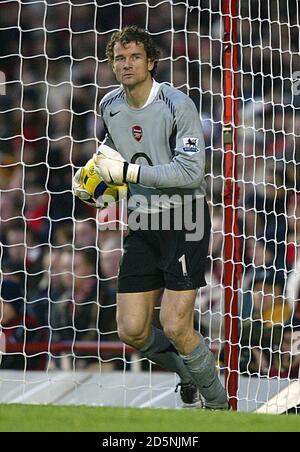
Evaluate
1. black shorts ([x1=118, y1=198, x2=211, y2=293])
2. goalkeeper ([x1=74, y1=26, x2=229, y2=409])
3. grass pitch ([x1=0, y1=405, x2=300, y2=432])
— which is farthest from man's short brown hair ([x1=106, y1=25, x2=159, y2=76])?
grass pitch ([x1=0, y1=405, x2=300, y2=432])

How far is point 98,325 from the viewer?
30.8 feet

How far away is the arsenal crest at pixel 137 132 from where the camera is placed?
657 cm

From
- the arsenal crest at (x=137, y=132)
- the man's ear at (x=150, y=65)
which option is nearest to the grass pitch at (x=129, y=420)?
the arsenal crest at (x=137, y=132)

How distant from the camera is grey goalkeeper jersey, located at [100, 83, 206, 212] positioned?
6352 mm

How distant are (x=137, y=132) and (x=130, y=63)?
363mm

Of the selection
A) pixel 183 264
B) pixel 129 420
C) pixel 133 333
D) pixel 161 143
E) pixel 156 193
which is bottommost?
pixel 129 420

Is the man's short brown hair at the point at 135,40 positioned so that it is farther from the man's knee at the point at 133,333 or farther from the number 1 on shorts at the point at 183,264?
the man's knee at the point at 133,333

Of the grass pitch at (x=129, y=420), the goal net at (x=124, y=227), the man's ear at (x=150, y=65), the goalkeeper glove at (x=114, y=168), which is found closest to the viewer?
the grass pitch at (x=129, y=420)

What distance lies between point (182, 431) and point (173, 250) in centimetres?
158

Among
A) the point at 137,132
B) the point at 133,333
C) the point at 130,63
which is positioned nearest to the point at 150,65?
the point at 130,63

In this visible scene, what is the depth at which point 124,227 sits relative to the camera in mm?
9617

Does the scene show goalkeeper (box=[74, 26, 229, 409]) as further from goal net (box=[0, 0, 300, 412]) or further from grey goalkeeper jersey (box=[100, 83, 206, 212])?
goal net (box=[0, 0, 300, 412])

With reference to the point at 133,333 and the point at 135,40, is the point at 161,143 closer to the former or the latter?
the point at 135,40

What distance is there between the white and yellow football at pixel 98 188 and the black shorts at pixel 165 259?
0.22m
